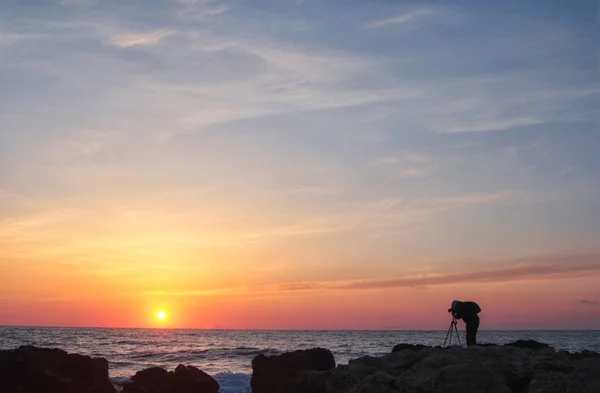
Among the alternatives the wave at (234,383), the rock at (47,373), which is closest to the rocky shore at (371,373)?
the rock at (47,373)

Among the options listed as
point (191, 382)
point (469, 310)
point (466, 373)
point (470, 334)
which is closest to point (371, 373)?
point (466, 373)

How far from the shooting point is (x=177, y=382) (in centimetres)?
2436

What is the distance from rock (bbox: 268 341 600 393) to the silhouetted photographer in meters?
3.80

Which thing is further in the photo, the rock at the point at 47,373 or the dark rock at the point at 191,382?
the dark rock at the point at 191,382

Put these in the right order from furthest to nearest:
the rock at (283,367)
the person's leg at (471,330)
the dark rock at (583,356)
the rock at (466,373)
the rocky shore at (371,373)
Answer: the rock at (283,367), the person's leg at (471,330), the dark rock at (583,356), the rocky shore at (371,373), the rock at (466,373)

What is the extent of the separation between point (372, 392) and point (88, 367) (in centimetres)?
1212

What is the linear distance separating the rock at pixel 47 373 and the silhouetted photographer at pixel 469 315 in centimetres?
1318

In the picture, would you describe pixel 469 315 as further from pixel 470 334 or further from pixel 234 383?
pixel 234 383

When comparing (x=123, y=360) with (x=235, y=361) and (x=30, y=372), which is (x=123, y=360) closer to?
(x=235, y=361)

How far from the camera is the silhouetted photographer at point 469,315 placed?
70.0 ft

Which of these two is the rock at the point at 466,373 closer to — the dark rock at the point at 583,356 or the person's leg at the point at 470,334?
the dark rock at the point at 583,356

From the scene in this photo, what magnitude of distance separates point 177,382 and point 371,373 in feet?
34.9

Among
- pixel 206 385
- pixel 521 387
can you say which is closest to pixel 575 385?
pixel 521 387

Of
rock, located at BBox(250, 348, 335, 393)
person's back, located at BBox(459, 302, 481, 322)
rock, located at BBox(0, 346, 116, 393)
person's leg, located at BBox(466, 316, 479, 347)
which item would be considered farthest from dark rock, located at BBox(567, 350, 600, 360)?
rock, located at BBox(0, 346, 116, 393)
